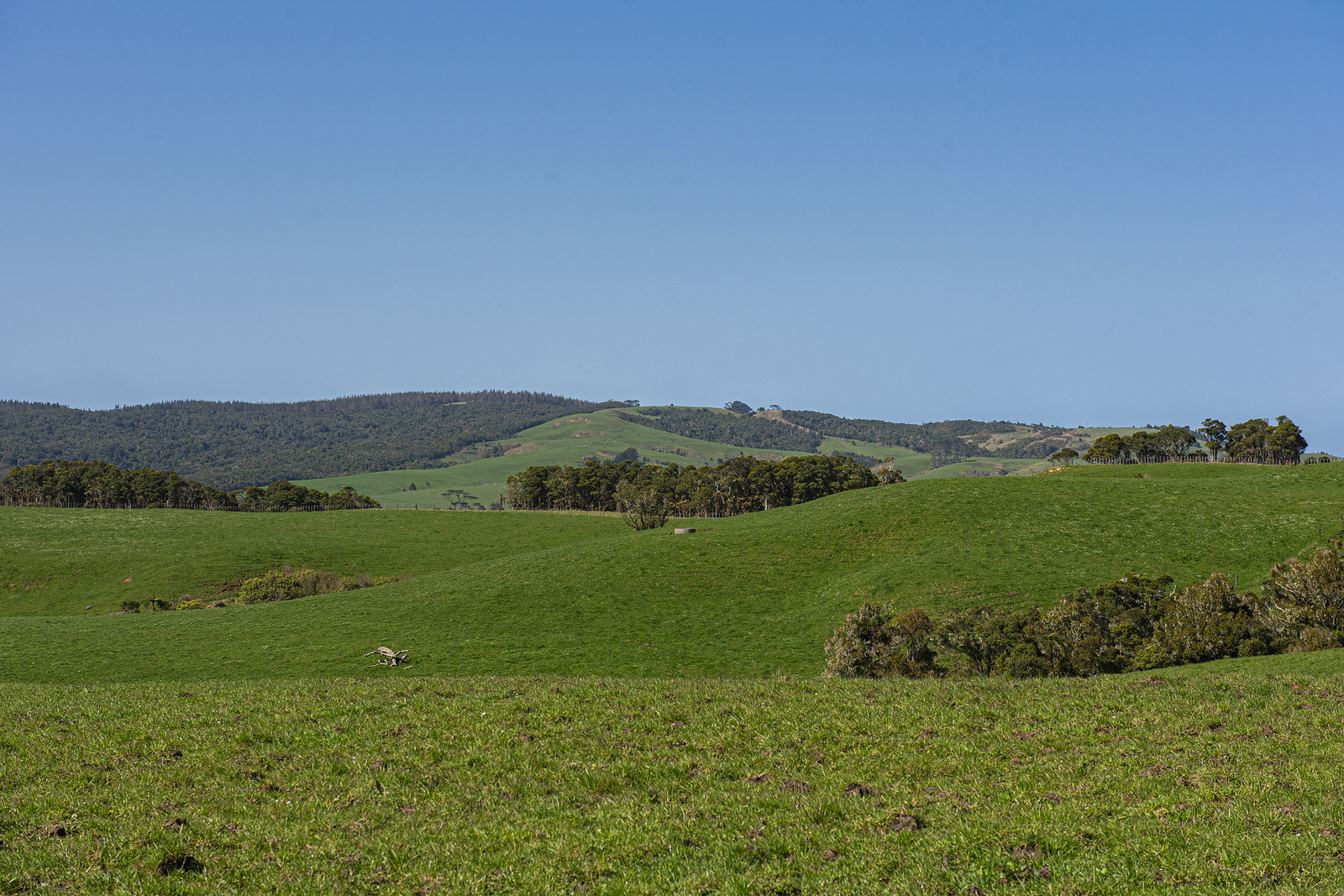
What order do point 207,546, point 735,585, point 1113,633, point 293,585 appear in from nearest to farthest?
point 1113,633, point 735,585, point 293,585, point 207,546

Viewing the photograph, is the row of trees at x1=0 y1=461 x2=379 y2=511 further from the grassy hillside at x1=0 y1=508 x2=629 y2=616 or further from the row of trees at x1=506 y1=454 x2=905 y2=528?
the grassy hillside at x1=0 y1=508 x2=629 y2=616

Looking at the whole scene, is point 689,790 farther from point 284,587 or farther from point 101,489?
point 101,489

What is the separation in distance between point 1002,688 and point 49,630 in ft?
195

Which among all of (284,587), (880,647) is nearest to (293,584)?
(284,587)

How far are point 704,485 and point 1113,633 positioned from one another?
132648mm

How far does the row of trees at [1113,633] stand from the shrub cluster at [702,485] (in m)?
115

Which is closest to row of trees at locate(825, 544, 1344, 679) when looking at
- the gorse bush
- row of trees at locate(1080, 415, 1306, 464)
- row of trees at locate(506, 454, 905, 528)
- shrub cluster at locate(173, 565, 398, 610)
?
shrub cluster at locate(173, 565, 398, 610)

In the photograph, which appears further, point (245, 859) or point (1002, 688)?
point (1002, 688)

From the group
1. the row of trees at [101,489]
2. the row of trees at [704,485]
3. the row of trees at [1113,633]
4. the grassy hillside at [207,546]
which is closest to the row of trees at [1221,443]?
the row of trees at [704,485]

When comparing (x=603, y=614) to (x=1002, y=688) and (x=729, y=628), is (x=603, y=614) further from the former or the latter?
(x=1002, y=688)

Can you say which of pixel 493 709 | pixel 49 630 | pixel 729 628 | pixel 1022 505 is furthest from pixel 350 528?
pixel 493 709

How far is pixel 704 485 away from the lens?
172500 mm

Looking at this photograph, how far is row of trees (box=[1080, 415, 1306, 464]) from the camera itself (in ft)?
556

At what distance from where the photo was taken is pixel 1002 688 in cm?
2262
